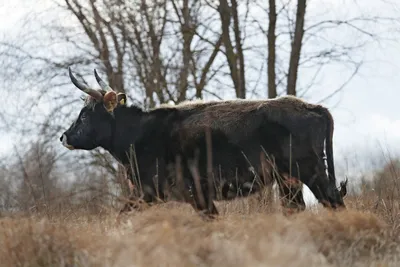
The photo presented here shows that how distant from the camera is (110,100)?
13.2 metres

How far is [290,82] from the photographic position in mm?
20156

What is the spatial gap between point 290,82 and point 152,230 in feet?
43.5

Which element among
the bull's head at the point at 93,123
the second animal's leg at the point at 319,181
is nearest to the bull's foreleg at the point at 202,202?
the second animal's leg at the point at 319,181

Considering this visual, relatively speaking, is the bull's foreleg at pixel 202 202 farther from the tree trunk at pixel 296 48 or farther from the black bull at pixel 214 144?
the tree trunk at pixel 296 48

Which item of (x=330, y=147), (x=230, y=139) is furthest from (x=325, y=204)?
(x=230, y=139)

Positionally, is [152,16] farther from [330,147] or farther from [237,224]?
[237,224]

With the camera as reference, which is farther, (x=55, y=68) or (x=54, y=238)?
(x=55, y=68)

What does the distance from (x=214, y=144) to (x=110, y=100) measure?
194 cm

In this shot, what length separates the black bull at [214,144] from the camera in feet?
38.0

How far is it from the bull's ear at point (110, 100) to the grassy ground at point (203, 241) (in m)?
4.46

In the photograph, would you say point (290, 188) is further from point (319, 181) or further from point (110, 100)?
point (110, 100)

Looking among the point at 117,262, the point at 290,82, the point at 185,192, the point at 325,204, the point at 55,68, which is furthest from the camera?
the point at 55,68

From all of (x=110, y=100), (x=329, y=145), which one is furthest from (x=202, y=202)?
(x=110, y=100)

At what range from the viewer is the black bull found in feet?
38.0
